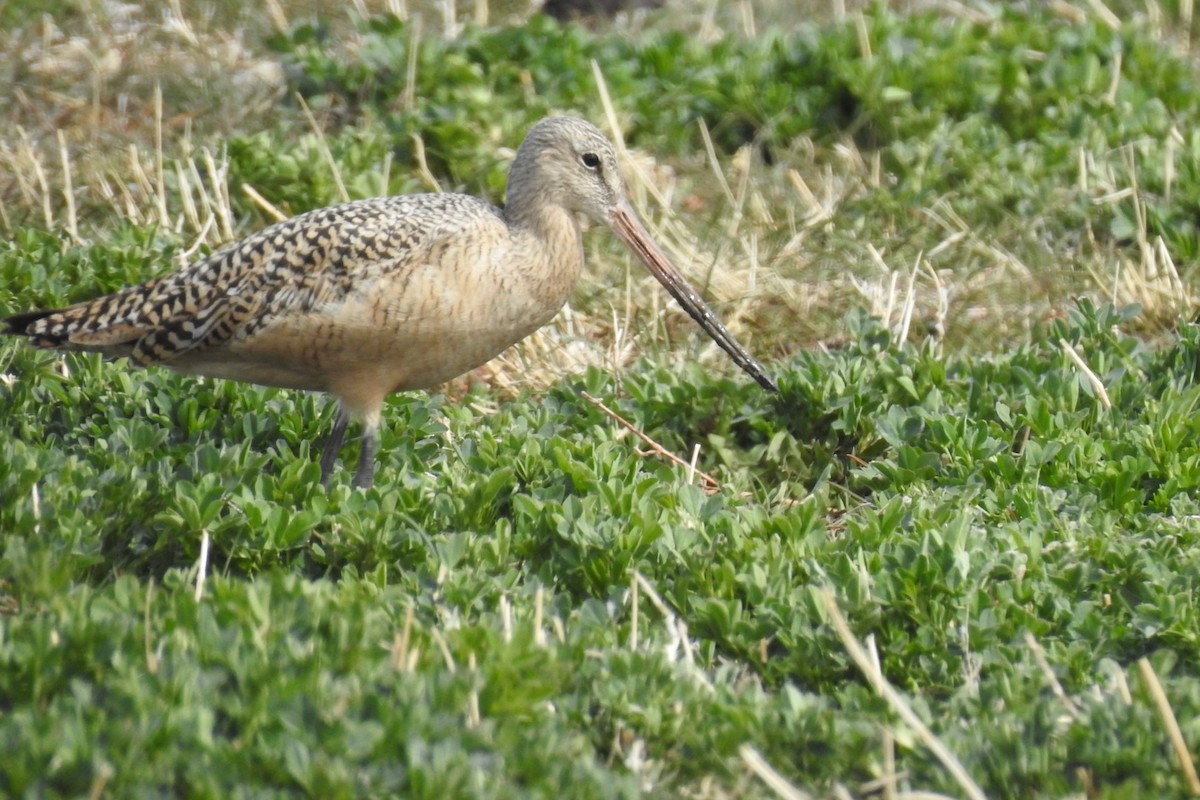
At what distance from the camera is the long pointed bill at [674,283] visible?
18.4 ft

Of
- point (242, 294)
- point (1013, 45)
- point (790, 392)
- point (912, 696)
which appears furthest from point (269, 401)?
point (1013, 45)

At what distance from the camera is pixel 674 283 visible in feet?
18.7

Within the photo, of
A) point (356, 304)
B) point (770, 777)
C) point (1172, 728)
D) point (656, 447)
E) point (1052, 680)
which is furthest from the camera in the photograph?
point (656, 447)

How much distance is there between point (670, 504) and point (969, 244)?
295 cm

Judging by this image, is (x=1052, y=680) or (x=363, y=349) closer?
(x=1052, y=680)

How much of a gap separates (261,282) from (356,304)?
0.34 metres

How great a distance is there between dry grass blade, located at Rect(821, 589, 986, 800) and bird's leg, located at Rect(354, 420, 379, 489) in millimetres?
1578

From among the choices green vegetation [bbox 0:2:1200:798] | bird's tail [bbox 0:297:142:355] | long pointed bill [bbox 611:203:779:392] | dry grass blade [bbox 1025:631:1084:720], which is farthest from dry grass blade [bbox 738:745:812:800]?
bird's tail [bbox 0:297:142:355]

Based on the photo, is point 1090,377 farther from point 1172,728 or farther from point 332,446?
point 332,446

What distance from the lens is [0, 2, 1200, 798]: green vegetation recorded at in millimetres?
3406

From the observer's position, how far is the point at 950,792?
3.35 metres

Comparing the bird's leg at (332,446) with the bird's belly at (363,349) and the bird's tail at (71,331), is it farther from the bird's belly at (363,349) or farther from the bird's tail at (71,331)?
the bird's tail at (71,331)

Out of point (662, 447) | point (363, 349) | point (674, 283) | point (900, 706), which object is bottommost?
point (662, 447)

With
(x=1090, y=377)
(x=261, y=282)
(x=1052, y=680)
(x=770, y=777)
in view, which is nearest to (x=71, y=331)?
(x=261, y=282)
